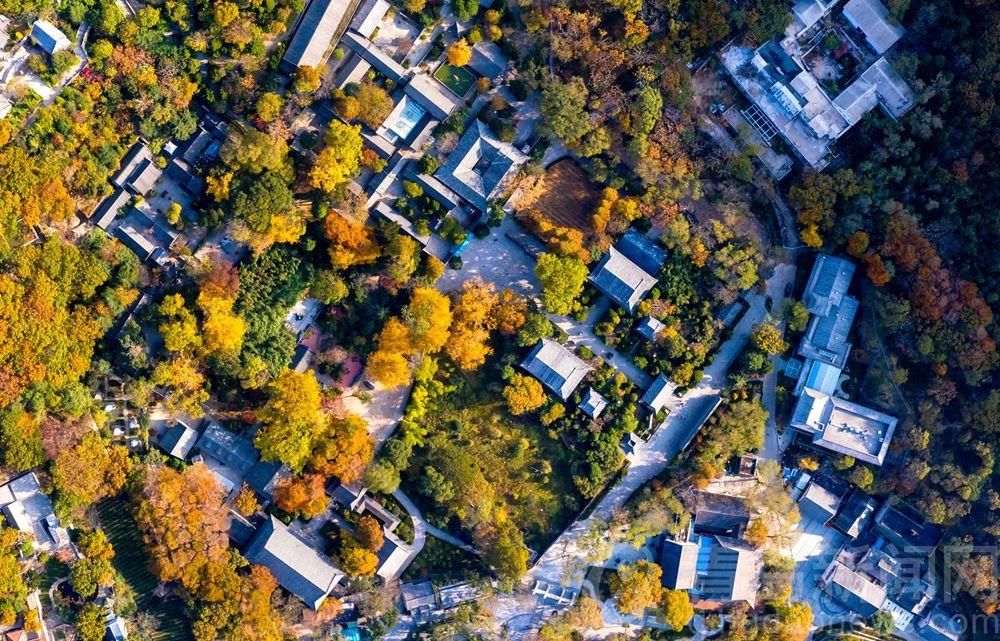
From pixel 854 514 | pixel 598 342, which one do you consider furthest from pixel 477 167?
pixel 854 514

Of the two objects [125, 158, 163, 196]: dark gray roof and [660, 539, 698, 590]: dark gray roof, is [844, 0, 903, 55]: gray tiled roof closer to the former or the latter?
[660, 539, 698, 590]: dark gray roof

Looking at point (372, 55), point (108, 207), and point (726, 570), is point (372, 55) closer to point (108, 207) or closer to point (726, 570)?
point (108, 207)

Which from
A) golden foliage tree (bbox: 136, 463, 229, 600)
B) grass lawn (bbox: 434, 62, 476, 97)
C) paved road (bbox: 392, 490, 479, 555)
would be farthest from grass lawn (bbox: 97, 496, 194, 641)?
grass lawn (bbox: 434, 62, 476, 97)

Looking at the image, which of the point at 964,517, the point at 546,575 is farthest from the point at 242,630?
the point at 964,517

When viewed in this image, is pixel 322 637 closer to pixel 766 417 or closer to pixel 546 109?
pixel 766 417

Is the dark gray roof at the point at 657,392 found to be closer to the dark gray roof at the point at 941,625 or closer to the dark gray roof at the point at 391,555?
the dark gray roof at the point at 391,555

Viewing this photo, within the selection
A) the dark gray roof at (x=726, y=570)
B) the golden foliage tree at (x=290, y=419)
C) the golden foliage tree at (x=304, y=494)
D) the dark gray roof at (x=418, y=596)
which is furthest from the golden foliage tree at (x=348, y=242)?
the dark gray roof at (x=726, y=570)
